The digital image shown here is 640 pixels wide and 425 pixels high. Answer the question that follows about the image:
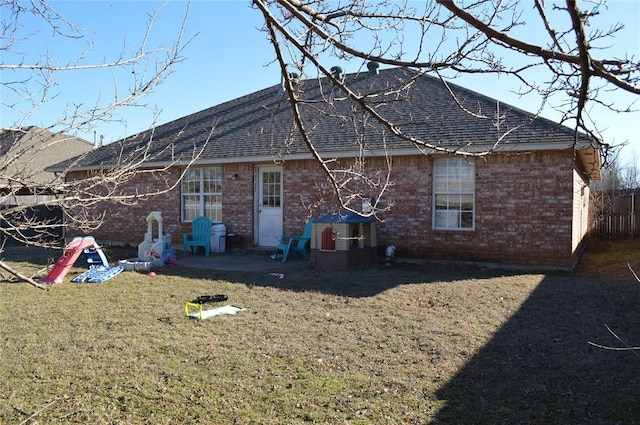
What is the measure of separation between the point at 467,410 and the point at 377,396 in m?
0.74

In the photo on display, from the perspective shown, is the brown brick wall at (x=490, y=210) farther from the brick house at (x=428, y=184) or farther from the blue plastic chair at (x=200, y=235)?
the blue plastic chair at (x=200, y=235)

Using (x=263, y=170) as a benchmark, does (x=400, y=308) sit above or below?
below

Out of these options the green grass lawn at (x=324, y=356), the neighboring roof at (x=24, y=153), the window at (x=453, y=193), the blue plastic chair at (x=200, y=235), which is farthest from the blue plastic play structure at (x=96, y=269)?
the neighboring roof at (x=24, y=153)

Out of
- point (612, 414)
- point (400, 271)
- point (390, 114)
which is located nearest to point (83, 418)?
point (612, 414)

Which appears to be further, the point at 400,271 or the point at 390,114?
the point at 390,114

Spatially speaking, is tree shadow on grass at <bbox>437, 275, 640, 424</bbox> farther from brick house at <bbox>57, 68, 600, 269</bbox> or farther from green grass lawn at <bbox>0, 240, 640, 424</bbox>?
brick house at <bbox>57, 68, 600, 269</bbox>

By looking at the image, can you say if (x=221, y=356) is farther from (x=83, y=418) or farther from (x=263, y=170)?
(x=263, y=170)

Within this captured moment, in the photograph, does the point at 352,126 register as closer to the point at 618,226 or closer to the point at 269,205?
the point at 269,205

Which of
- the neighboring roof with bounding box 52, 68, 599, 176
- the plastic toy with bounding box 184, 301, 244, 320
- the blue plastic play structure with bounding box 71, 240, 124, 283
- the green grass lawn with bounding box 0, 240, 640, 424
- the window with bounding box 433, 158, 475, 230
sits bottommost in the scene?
the green grass lawn with bounding box 0, 240, 640, 424

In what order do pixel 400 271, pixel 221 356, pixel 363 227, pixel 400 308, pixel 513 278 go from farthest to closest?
pixel 363 227
pixel 400 271
pixel 513 278
pixel 400 308
pixel 221 356

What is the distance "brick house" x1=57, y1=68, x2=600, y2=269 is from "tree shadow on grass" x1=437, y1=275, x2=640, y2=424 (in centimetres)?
308

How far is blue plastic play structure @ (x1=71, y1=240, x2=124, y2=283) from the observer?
1024 cm

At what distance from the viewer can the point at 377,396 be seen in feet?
14.4

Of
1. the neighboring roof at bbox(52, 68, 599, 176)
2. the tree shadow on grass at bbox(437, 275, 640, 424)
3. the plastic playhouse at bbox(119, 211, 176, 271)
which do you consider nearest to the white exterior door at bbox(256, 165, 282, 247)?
the neighboring roof at bbox(52, 68, 599, 176)
